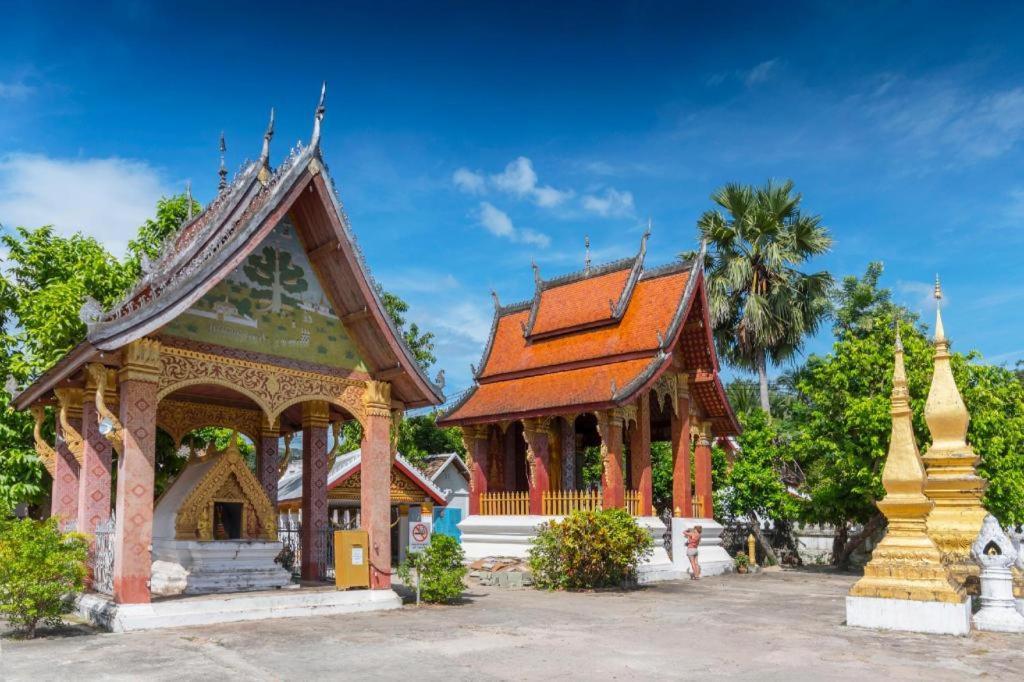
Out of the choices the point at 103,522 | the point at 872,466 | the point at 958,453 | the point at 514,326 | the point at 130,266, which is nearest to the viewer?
the point at 103,522

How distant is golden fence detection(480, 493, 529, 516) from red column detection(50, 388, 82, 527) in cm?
1068

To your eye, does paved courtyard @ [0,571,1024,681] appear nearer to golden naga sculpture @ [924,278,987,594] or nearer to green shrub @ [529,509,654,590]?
golden naga sculpture @ [924,278,987,594]

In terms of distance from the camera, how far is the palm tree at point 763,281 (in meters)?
31.8

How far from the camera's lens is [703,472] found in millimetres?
22875

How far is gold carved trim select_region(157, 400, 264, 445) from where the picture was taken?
14453mm

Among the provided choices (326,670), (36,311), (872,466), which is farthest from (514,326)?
(326,670)

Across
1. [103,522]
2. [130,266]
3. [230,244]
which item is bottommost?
[103,522]

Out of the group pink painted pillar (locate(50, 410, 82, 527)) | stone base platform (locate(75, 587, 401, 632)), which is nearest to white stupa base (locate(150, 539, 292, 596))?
stone base platform (locate(75, 587, 401, 632))

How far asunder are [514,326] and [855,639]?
16331 mm

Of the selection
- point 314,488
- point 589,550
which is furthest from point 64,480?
point 589,550

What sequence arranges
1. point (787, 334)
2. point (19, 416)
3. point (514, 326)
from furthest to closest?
point (787, 334)
point (514, 326)
point (19, 416)

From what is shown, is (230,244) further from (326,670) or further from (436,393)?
(326,670)

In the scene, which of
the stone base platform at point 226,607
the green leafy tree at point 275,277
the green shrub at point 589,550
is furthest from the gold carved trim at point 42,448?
the green shrub at point 589,550

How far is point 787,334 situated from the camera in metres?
32.3
